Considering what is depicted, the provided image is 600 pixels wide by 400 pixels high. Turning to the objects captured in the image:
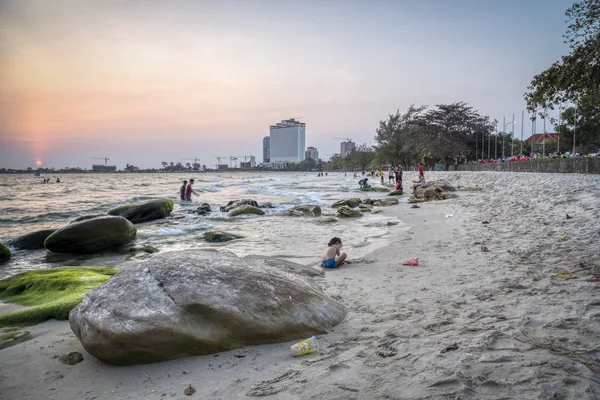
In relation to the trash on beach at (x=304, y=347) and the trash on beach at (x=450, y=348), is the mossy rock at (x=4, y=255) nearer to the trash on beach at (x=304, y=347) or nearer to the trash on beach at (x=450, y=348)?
the trash on beach at (x=304, y=347)

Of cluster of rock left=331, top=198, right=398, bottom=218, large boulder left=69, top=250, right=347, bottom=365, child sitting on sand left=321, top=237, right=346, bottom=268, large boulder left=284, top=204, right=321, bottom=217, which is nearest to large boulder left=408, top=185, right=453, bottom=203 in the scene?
cluster of rock left=331, top=198, right=398, bottom=218

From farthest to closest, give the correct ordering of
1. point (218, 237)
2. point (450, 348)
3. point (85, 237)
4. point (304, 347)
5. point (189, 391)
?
point (218, 237), point (85, 237), point (304, 347), point (450, 348), point (189, 391)

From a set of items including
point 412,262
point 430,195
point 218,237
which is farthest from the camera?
point 430,195

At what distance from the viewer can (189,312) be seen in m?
3.97

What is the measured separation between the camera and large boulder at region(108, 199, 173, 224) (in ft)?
56.4

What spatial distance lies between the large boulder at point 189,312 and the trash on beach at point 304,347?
1.04 ft

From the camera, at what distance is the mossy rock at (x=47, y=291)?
5258mm

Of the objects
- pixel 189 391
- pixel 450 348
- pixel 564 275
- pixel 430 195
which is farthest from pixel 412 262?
pixel 430 195

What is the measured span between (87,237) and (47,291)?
4636 millimetres

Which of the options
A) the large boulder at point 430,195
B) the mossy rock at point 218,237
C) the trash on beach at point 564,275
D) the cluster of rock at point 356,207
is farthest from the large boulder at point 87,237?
the large boulder at point 430,195

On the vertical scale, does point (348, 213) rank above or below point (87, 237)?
above

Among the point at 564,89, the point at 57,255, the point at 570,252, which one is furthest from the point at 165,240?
the point at 564,89

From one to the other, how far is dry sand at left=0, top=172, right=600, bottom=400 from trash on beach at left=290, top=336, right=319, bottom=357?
0.08 meters

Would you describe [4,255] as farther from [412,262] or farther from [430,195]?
[430,195]
